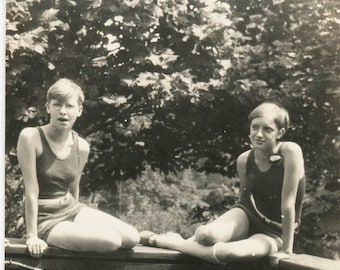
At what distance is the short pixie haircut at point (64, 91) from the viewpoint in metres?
1.51

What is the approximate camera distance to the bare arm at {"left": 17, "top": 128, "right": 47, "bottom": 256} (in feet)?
4.76

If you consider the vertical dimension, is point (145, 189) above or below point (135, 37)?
below

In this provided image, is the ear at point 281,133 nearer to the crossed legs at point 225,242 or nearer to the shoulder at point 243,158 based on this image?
the shoulder at point 243,158

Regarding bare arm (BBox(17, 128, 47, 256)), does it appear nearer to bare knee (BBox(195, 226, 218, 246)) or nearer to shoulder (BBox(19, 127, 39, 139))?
shoulder (BBox(19, 127, 39, 139))

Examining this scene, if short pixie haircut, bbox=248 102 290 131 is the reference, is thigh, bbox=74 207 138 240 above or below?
below

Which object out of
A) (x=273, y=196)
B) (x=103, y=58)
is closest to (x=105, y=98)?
(x=103, y=58)

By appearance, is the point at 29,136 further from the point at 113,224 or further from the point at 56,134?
the point at 113,224

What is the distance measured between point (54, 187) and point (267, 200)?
Answer: 2.22 ft

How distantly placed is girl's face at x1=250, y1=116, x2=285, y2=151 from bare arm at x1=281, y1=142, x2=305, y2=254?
4 centimetres

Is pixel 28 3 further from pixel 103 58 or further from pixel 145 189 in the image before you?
pixel 145 189

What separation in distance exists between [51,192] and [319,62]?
969mm

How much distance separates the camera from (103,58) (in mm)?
1597

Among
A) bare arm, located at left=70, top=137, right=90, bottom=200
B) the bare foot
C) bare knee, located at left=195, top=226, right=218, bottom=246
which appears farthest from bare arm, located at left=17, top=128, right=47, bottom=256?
bare knee, located at left=195, top=226, right=218, bottom=246

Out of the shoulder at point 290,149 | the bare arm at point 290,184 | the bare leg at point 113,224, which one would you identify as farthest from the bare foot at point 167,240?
the shoulder at point 290,149
